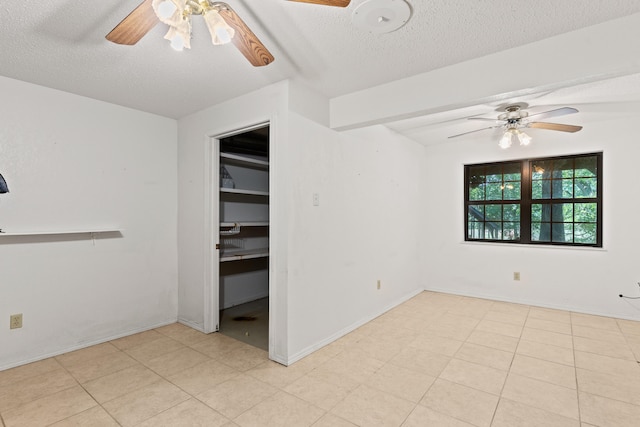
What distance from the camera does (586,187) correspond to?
392 centimetres

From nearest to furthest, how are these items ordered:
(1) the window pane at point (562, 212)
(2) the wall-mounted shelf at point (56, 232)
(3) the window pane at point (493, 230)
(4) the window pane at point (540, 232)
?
(2) the wall-mounted shelf at point (56, 232)
(1) the window pane at point (562, 212)
(4) the window pane at point (540, 232)
(3) the window pane at point (493, 230)

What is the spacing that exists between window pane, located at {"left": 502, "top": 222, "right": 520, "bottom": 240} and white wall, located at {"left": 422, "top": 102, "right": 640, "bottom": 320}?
24 cm

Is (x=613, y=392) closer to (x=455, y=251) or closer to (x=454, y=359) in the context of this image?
(x=454, y=359)

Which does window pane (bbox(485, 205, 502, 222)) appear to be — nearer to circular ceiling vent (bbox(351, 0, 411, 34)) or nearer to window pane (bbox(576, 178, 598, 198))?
window pane (bbox(576, 178, 598, 198))

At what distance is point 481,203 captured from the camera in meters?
4.61

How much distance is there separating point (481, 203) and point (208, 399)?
14.0 ft

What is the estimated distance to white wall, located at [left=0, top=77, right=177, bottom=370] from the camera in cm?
246

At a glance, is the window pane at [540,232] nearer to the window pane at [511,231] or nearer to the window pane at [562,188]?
the window pane at [511,231]

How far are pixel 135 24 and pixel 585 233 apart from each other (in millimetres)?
4984

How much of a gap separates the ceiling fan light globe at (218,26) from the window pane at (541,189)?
4394mm

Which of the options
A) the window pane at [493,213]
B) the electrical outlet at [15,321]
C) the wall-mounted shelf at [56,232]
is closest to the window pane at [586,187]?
the window pane at [493,213]

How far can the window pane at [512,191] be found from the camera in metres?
4.36

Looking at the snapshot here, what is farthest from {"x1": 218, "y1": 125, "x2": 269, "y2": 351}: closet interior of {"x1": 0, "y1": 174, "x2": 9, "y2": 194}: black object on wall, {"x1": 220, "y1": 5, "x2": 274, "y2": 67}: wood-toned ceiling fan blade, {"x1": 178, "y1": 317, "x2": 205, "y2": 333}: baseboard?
{"x1": 220, "y1": 5, "x2": 274, "y2": 67}: wood-toned ceiling fan blade

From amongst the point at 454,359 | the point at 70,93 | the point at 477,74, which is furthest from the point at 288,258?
the point at 70,93
